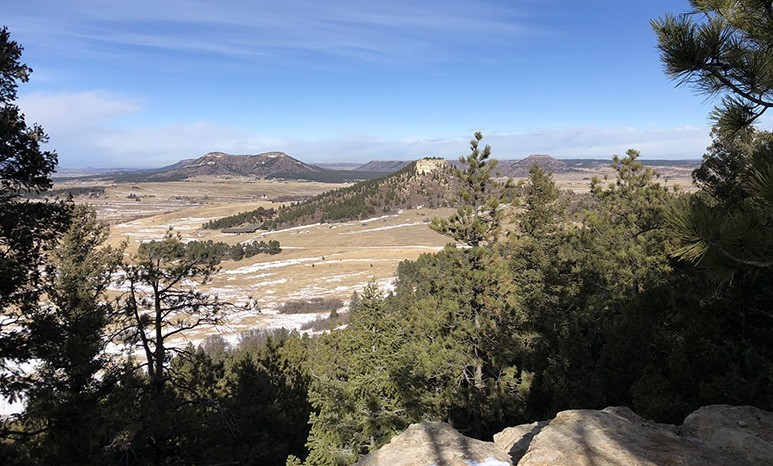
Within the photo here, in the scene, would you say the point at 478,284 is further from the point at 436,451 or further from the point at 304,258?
the point at 304,258

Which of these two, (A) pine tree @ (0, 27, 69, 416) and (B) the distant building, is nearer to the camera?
(A) pine tree @ (0, 27, 69, 416)

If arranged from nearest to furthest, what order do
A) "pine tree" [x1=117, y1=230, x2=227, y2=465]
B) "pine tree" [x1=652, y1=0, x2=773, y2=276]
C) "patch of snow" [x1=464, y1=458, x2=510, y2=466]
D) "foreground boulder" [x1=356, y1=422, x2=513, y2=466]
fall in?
"pine tree" [x1=652, y1=0, x2=773, y2=276], "patch of snow" [x1=464, y1=458, x2=510, y2=466], "foreground boulder" [x1=356, y1=422, x2=513, y2=466], "pine tree" [x1=117, y1=230, x2=227, y2=465]

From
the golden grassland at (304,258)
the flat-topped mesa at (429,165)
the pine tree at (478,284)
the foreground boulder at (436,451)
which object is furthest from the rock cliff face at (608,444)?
the flat-topped mesa at (429,165)

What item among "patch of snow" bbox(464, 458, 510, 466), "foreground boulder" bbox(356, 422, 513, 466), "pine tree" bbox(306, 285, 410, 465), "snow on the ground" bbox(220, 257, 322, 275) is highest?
"patch of snow" bbox(464, 458, 510, 466)

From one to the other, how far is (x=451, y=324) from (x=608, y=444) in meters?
12.3

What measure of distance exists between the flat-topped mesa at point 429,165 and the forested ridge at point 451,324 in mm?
132055

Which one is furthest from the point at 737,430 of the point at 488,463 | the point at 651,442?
the point at 488,463

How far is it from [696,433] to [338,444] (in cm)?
925

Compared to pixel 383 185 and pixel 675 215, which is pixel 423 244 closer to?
pixel 383 185

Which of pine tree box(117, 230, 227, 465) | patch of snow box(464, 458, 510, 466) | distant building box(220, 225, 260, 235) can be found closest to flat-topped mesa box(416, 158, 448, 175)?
distant building box(220, 225, 260, 235)

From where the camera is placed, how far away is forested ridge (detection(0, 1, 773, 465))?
5.14 meters

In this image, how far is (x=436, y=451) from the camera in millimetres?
5660

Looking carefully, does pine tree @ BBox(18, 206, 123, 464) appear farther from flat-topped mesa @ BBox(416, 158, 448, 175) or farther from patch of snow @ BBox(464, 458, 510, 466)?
flat-topped mesa @ BBox(416, 158, 448, 175)

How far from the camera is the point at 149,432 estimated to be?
9758 millimetres
